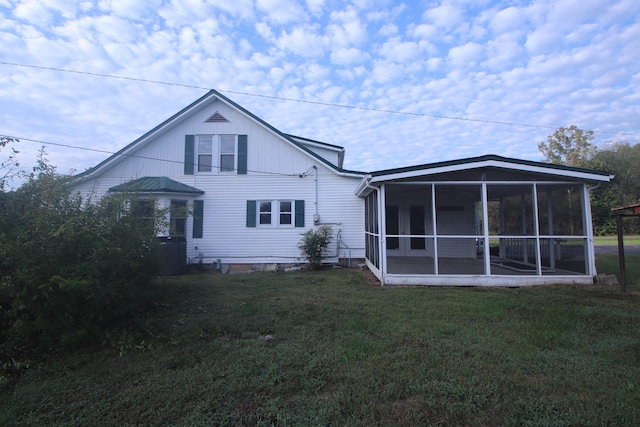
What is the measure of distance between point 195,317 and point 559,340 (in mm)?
5184

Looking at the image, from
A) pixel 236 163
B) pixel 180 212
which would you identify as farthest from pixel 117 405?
pixel 236 163

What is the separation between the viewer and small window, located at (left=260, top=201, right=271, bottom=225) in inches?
494

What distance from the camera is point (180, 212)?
6910 mm

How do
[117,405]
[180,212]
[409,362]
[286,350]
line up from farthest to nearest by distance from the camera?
1. [180,212]
2. [286,350]
3. [409,362]
4. [117,405]

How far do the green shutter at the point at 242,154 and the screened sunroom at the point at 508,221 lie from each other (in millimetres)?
4374

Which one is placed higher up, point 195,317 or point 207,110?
point 207,110

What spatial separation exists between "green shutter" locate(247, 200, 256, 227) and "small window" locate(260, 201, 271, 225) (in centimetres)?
27

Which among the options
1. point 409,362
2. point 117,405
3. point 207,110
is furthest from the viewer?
point 207,110

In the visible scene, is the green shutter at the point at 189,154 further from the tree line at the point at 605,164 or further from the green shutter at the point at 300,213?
the tree line at the point at 605,164

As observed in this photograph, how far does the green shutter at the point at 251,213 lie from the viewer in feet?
40.7

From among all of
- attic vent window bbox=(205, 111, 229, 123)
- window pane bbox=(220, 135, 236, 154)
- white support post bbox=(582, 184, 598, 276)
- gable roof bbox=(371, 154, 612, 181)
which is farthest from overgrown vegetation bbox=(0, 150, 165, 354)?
white support post bbox=(582, 184, 598, 276)

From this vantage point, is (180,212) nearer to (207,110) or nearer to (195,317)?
(195,317)

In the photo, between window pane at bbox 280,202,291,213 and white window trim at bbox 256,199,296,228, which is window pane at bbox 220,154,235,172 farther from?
window pane at bbox 280,202,291,213

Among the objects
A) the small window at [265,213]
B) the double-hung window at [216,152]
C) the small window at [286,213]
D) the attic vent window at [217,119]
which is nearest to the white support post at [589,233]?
the small window at [286,213]
